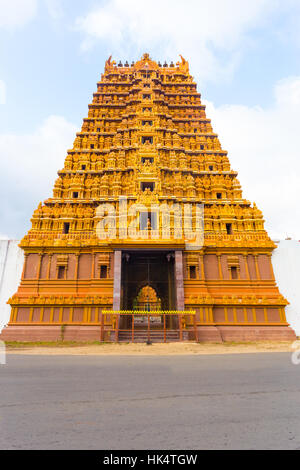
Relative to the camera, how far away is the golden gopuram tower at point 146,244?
61.4 feet

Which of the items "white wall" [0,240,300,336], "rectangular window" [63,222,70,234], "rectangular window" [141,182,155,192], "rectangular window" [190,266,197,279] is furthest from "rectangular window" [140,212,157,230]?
"white wall" [0,240,300,336]

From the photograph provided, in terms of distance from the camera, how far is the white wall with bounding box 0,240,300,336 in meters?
19.5

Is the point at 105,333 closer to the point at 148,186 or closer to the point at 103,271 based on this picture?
the point at 103,271

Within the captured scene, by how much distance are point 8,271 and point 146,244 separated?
11783 mm

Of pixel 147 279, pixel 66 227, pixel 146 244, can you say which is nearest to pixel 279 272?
pixel 146 244

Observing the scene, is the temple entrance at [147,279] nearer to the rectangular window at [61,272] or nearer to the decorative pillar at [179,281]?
the decorative pillar at [179,281]

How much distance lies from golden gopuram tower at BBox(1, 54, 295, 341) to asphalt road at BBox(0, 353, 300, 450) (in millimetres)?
10297

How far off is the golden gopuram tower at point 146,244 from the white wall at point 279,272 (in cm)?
83

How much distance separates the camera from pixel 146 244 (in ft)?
62.8

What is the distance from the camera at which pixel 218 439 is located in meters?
3.24

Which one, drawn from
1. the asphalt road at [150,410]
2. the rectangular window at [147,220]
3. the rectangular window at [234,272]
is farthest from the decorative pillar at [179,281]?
the asphalt road at [150,410]

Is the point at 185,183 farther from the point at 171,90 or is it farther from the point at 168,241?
the point at 171,90

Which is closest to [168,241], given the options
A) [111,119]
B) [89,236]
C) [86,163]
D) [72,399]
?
[89,236]
